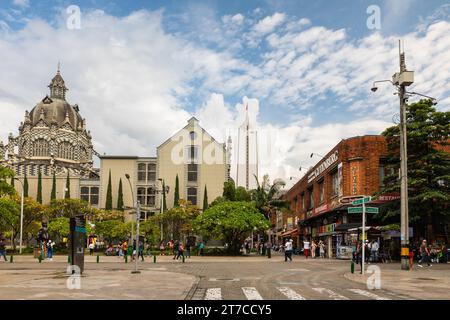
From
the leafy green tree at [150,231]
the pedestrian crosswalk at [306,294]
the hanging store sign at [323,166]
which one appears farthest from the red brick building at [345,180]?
the pedestrian crosswalk at [306,294]

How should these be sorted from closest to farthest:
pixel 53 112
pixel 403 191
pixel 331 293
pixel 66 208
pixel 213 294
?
pixel 213 294 → pixel 331 293 → pixel 403 191 → pixel 66 208 → pixel 53 112

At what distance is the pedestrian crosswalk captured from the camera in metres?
13.8

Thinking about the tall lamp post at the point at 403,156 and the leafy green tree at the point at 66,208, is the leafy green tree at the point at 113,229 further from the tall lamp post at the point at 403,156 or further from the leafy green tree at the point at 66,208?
the tall lamp post at the point at 403,156

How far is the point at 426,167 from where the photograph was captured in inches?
1329

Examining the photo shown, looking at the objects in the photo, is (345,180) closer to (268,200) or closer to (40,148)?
(268,200)

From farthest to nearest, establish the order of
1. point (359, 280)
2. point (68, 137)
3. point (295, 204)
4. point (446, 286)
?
point (68, 137) < point (295, 204) < point (359, 280) < point (446, 286)

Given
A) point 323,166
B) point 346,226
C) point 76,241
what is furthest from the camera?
point 323,166

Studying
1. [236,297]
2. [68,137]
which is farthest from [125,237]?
[68,137]

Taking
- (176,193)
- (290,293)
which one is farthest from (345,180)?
(176,193)

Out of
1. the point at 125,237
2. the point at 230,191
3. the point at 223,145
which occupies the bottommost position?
the point at 125,237

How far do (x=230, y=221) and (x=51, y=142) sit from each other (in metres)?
79.2

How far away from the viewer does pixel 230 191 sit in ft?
196
